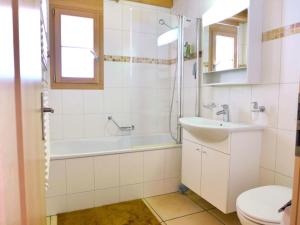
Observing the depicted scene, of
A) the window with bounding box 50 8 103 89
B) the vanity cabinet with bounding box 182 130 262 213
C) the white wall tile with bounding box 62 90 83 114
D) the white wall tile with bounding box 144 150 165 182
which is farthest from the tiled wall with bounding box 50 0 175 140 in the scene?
the vanity cabinet with bounding box 182 130 262 213

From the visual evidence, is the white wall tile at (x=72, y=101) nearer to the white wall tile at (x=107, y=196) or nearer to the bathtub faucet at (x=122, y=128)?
the bathtub faucet at (x=122, y=128)

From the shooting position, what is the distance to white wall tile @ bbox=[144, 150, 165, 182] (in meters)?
2.40

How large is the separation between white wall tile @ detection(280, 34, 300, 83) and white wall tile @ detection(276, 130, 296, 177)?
40 centimetres

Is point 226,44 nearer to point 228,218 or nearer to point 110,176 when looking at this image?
point 228,218

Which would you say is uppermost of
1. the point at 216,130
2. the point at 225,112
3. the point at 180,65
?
the point at 180,65

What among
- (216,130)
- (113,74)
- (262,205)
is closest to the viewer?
(262,205)

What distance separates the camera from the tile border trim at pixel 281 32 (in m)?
1.60

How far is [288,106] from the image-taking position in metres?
1.65

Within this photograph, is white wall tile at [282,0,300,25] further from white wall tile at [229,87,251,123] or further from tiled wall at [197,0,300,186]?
white wall tile at [229,87,251,123]

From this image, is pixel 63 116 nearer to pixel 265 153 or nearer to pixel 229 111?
pixel 229 111

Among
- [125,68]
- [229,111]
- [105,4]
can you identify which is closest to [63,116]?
[125,68]

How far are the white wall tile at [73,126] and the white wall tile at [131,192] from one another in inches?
40.4

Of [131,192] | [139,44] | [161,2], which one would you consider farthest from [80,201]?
[161,2]

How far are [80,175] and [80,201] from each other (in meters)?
0.26
